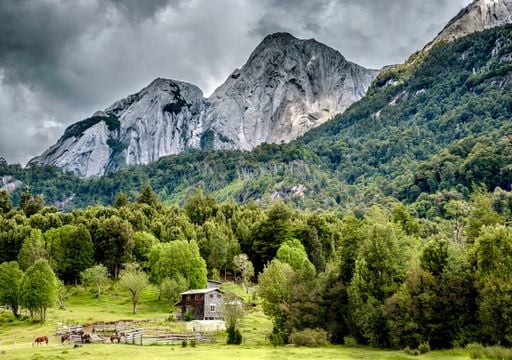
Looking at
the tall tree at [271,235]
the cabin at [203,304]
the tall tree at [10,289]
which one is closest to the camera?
the tall tree at [10,289]

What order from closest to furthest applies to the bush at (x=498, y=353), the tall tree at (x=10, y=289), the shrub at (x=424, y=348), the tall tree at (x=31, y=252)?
1. the bush at (x=498, y=353)
2. the shrub at (x=424, y=348)
3. the tall tree at (x=10, y=289)
4. the tall tree at (x=31, y=252)

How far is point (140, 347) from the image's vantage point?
199ft

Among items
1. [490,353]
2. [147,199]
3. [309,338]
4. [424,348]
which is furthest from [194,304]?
[147,199]

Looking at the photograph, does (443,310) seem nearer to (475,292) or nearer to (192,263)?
(475,292)

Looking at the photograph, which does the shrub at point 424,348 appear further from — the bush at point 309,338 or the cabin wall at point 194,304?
the cabin wall at point 194,304

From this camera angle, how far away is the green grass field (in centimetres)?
5159

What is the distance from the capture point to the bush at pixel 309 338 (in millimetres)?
66625

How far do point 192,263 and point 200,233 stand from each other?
29.7 metres

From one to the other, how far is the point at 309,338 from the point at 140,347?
21.6m

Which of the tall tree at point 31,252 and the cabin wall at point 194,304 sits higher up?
the tall tree at point 31,252

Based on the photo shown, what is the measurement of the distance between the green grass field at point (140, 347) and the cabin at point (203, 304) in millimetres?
4882

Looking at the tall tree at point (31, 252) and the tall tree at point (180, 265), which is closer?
the tall tree at point (180, 265)

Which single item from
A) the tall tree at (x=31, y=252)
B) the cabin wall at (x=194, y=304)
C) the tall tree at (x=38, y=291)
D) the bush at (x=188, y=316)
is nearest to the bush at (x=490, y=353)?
the cabin wall at (x=194, y=304)

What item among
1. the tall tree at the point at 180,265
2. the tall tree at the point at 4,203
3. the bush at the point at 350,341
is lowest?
the bush at the point at 350,341
